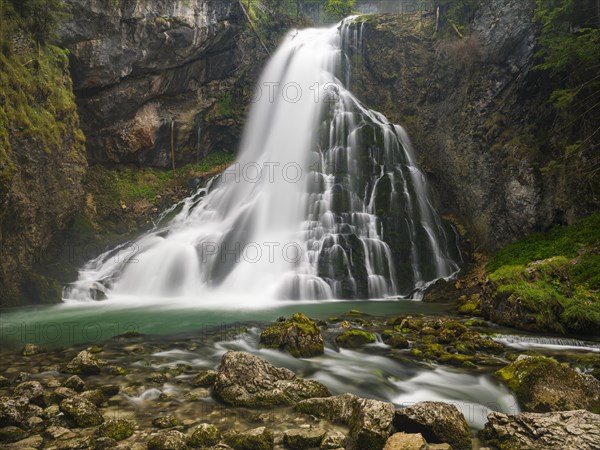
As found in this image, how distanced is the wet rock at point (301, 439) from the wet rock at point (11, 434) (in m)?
2.96

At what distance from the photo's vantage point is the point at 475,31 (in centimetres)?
1997

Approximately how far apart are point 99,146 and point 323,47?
55.3ft

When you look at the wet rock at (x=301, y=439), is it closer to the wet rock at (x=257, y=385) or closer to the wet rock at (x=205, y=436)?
the wet rock at (x=205, y=436)

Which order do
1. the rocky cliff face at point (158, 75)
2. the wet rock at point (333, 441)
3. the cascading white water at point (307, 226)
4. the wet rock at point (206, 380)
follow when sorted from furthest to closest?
the rocky cliff face at point (158, 75) < the cascading white water at point (307, 226) < the wet rock at point (206, 380) < the wet rock at point (333, 441)

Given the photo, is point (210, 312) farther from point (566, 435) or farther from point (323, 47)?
point (323, 47)

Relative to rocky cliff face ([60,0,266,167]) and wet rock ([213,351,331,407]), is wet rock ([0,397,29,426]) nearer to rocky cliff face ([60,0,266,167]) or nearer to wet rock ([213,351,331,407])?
wet rock ([213,351,331,407])

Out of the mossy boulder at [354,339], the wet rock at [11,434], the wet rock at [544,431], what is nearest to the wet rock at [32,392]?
the wet rock at [11,434]

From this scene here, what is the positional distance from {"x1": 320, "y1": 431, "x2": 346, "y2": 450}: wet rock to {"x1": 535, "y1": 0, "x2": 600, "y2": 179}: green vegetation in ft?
40.8

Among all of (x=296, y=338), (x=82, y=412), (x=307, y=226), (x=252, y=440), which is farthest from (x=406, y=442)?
(x=307, y=226)

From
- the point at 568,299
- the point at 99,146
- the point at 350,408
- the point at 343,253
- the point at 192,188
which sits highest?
the point at 99,146

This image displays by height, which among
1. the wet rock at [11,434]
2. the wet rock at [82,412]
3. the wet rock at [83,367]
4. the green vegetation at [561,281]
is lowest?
the wet rock at [11,434]

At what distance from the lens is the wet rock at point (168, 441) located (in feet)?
14.1

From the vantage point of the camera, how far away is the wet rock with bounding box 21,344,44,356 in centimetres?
785

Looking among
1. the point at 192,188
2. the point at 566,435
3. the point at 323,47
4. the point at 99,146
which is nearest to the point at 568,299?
the point at 566,435
